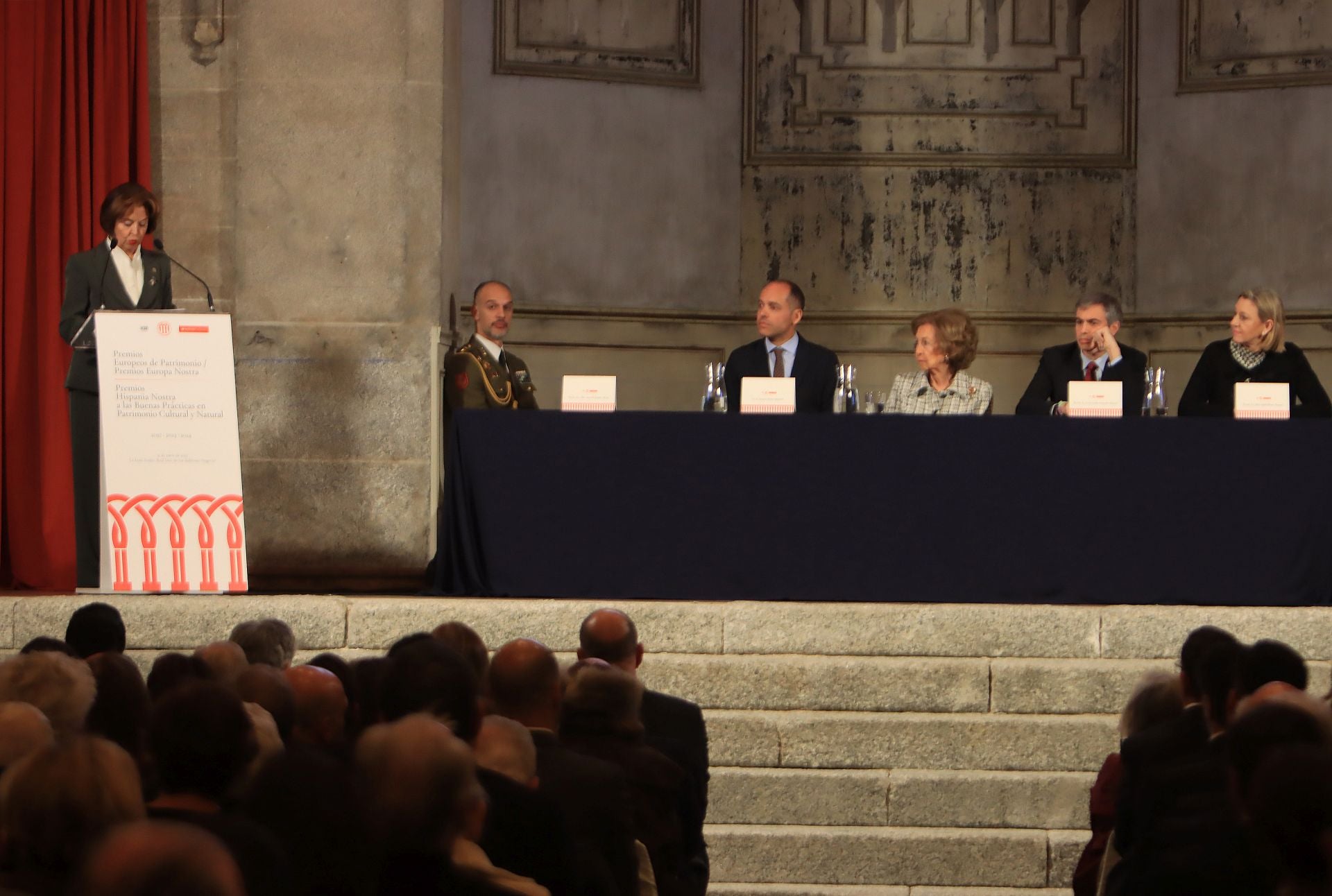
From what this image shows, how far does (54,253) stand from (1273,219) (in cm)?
567

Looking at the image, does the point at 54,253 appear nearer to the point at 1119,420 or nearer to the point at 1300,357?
the point at 1119,420

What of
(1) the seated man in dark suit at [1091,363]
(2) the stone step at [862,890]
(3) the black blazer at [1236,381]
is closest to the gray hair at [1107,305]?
(1) the seated man in dark suit at [1091,363]

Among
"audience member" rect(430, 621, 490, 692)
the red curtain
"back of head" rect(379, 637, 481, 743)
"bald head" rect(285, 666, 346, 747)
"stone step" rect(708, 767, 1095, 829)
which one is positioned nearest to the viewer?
"back of head" rect(379, 637, 481, 743)

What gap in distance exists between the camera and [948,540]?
603 centimetres

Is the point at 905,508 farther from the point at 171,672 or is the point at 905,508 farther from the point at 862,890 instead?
the point at 171,672

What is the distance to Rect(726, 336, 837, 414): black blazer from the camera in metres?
6.70

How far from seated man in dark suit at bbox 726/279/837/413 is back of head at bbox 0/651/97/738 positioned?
157 inches

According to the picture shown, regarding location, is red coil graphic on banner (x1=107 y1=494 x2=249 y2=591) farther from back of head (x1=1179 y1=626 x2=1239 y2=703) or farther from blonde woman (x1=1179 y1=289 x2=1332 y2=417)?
back of head (x1=1179 y1=626 x2=1239 y2=703)

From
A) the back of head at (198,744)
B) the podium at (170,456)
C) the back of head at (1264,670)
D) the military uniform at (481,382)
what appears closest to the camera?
the back of head at (198,744)

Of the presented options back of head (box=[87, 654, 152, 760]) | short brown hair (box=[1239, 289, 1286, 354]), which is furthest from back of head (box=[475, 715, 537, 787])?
short brown hair (box=[1239, 289, 1286, 354])

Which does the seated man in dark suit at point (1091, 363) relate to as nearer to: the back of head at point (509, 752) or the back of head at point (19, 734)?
the back of head at point (509, 752)

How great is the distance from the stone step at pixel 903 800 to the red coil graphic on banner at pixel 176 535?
6.33 feet

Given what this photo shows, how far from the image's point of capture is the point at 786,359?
6785 millimetres

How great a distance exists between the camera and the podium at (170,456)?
5926 millimetres
